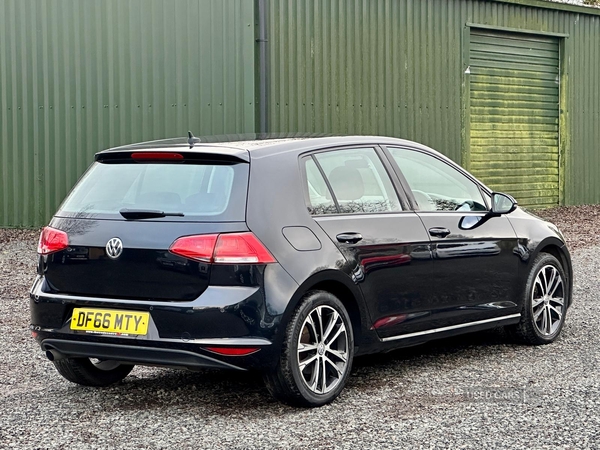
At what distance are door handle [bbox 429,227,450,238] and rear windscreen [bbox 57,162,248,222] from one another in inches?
61.3

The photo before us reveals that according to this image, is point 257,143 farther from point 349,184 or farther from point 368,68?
point 368,68

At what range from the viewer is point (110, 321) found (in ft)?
18.5

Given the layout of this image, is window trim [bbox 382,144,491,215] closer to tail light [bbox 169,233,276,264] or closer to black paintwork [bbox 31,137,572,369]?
black paintwork [bbox 31,137,572,369]

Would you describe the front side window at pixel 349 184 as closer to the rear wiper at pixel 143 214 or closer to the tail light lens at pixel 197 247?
the tail light lens at pixel 197 247

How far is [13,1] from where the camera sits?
16.0 meters

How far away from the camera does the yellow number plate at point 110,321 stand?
557cm

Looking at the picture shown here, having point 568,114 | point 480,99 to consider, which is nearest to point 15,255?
point 480,99

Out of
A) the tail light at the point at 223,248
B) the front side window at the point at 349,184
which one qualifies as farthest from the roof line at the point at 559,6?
the tail light at the point at 223,248

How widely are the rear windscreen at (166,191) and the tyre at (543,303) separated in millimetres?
2828

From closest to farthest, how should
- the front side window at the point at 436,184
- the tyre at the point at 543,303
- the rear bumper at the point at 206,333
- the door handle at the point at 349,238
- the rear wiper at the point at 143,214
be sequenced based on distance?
the rear bumper at the point at 206,333, the rear wiper at the point at 143,214, the door handle at the point at 349,238, the front side window at the point at 436,184, the tyre at the point at 543,303

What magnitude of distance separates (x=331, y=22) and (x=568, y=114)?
7113 mm

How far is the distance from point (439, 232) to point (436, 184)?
0.42 m

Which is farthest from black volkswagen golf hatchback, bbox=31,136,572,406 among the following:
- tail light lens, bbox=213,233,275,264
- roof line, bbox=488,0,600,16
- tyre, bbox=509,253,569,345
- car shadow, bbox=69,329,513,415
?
roof line, bbox=488,0,600,16

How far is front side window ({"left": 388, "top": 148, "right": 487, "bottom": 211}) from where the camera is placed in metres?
6.88
